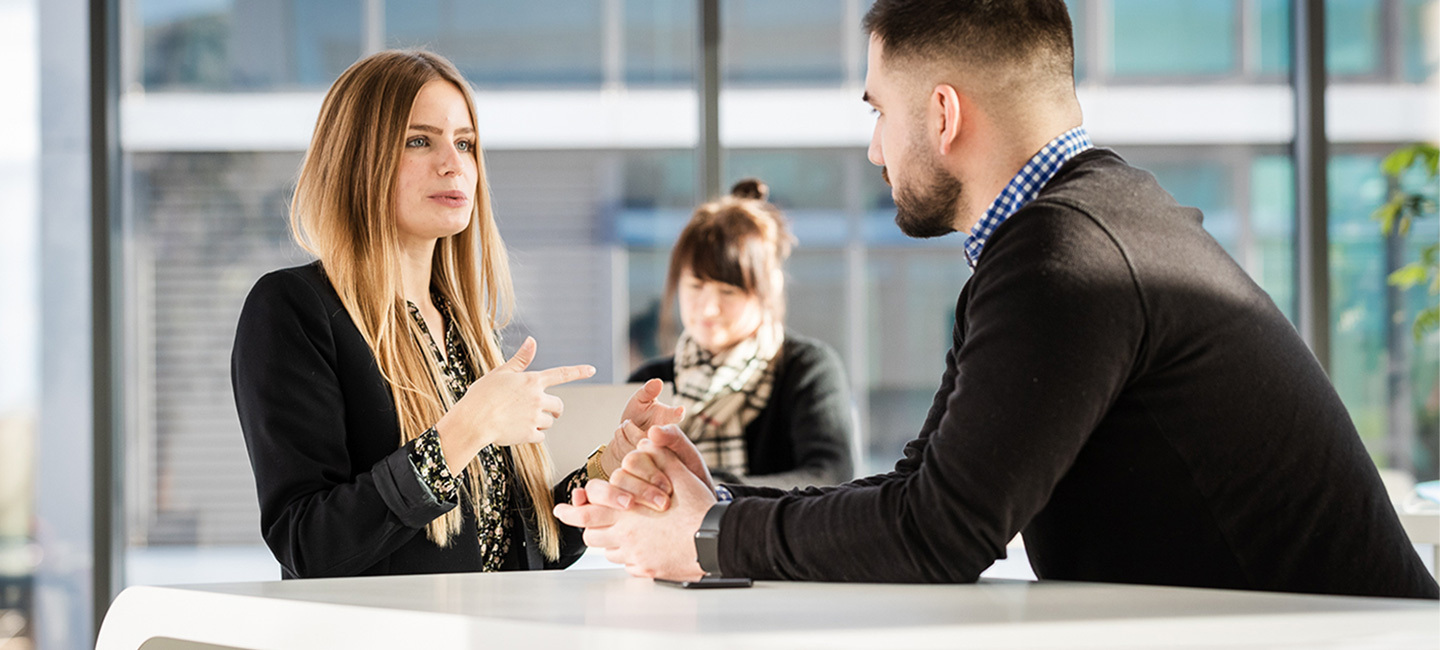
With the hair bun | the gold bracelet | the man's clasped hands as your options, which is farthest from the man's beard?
the hair bun

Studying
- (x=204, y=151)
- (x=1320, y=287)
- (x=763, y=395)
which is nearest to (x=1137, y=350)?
(x=763, y=395)

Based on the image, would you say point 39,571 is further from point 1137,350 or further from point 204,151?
point 1137,350

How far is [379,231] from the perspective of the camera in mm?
1696

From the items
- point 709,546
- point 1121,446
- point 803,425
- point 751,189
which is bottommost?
point 803,425

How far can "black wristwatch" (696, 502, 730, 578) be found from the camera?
1.15 metres

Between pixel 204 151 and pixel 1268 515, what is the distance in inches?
134

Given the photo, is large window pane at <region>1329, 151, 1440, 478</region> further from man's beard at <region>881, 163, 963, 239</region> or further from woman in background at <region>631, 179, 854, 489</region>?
man's beard at <region>881, 163, 963, 239</region>

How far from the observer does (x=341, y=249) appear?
1686mm

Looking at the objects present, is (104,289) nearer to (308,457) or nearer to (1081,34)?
(308,457)

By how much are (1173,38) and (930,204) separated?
2776mm

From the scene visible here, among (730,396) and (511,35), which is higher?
(511,35)

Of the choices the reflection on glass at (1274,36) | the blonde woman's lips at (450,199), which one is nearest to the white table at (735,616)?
the blonde woman's lips at (450,199)

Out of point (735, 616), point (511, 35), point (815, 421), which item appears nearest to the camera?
point (735, 616)

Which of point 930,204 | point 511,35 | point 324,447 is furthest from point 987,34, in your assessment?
point 511,35
